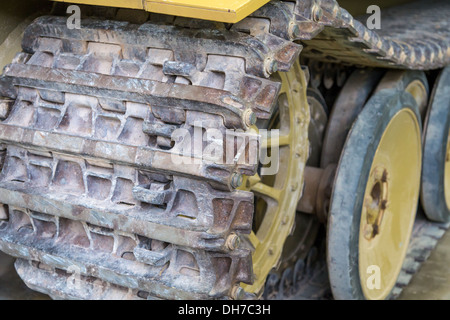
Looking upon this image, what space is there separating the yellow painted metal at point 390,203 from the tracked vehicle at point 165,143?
10 centimetres

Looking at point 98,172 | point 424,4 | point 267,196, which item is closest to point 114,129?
point 98,172

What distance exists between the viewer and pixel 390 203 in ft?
7.68

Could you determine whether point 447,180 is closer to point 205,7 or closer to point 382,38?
point 382,38

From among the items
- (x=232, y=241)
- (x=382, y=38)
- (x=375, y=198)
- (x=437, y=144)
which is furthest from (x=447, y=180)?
(x=232, y=241)

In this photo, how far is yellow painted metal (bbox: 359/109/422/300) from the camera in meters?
2.16

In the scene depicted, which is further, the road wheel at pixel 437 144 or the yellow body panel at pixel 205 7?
the road wheel at pixel 437 144

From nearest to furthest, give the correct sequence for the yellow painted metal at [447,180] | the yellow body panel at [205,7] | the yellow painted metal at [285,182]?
the yellow body panel at [205,7] < the yellow painted metal at [285,182] < the yellow painted metal at [447,180]

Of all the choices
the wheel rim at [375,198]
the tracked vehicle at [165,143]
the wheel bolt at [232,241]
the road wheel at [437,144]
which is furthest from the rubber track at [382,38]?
the wheel bolt at [232,241]

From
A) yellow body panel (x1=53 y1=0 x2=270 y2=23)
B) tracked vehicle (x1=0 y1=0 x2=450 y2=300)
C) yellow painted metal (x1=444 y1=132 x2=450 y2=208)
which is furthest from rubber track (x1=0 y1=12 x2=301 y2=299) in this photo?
yellow painted metal (x1=444 y1=132 x2=450 y2=208)

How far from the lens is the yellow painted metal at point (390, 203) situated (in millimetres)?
2162

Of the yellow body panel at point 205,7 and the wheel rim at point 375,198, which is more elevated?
the yellow body panel at point 205,7

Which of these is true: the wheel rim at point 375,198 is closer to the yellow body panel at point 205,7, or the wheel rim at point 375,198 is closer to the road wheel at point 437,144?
the road wheel at point 437,144

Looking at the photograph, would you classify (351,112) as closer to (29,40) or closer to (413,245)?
(413,245)

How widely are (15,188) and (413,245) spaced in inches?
68.5
